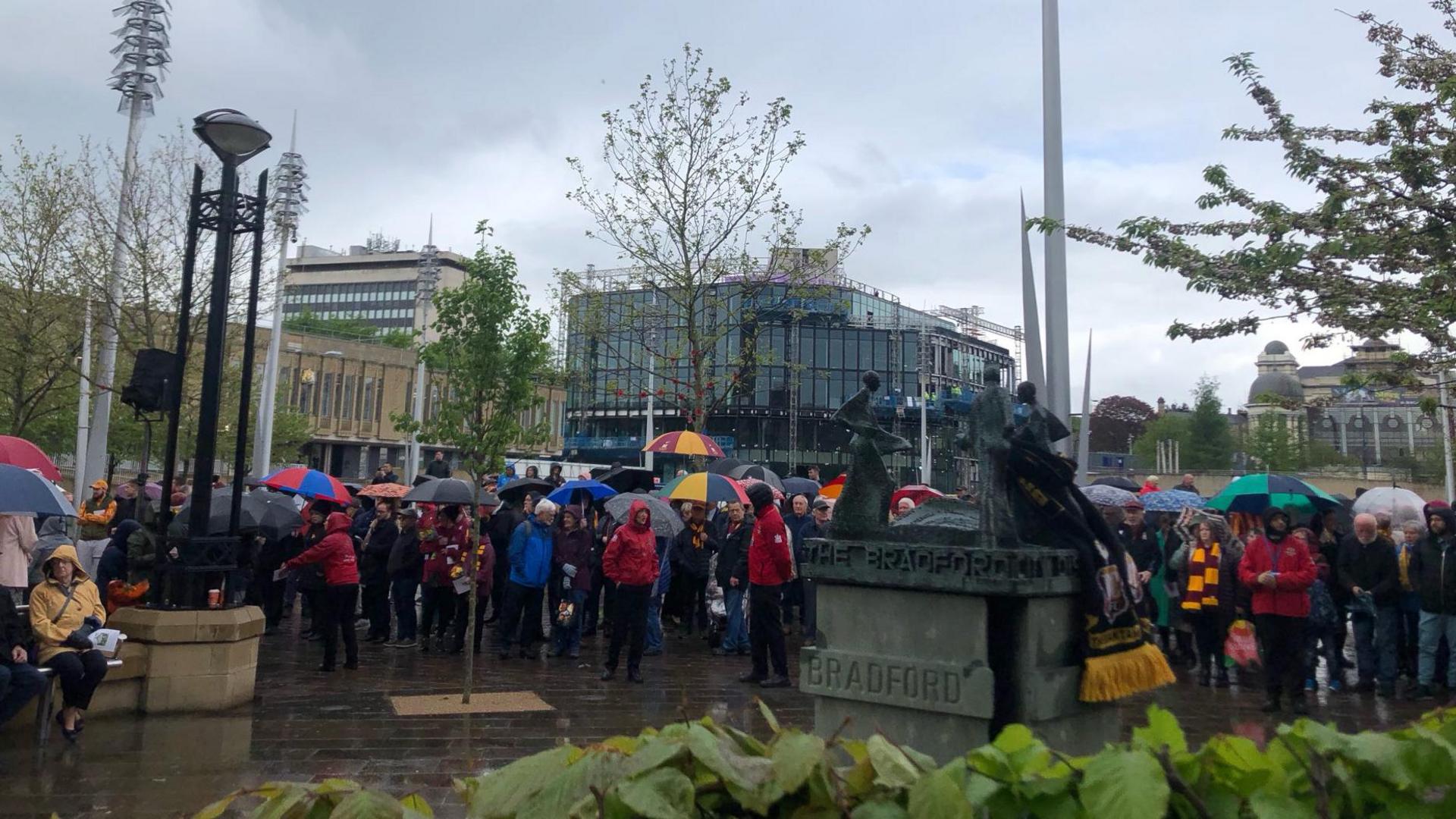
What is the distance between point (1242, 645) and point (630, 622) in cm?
605

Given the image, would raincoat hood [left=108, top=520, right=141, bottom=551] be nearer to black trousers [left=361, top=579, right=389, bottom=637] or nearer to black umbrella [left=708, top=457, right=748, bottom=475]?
black trousers [left=361, top=579, right=389, bottom=637]

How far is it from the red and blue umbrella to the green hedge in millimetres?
14210

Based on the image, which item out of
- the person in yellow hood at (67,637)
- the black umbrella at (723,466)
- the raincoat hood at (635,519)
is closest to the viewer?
the person in yellow hood at (67,637)

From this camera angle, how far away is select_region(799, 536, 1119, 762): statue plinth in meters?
3.90

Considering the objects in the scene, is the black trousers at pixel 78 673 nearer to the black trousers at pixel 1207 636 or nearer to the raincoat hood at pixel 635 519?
the raincoat hood at pixel 635 519

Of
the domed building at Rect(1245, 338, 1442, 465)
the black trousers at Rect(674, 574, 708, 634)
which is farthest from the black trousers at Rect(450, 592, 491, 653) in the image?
the domed building at Rect(1245, 338, 1442, 465)

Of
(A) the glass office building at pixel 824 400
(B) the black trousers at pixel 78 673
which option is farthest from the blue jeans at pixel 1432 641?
(A) the glass office building at pixel 824 400

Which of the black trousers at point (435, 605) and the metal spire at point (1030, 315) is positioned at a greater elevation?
the metal spire at point (1030, 315)

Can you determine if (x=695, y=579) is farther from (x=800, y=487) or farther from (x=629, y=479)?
(x=800, y=487)

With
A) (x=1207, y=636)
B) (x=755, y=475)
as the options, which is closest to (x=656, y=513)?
(x=755, y=475)

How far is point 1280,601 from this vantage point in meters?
10.5

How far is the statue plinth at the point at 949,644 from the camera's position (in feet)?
12.8

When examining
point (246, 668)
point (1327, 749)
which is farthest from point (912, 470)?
point (1327, 749)

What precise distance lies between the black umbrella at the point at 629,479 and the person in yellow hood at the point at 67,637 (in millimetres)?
10248
